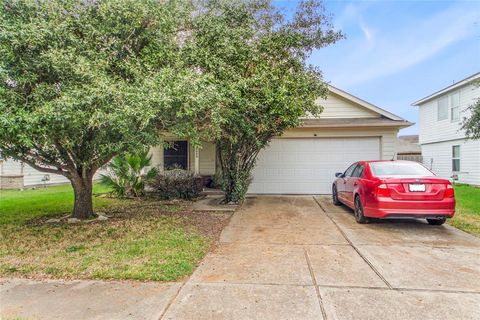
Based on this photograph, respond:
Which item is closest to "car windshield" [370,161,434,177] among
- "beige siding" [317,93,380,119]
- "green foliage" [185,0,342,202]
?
"green foliage" [185,0,342,202]

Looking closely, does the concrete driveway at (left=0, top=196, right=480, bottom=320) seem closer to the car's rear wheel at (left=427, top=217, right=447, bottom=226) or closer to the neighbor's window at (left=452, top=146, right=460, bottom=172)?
the car's rear wheel at (left=427, top=217, right=447, bottom=226)

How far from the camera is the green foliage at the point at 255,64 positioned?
662cm

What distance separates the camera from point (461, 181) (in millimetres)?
16188

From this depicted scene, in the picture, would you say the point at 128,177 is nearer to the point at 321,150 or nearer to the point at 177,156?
the point at 177,156

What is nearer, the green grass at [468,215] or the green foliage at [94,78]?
the green foliage at [94,78]

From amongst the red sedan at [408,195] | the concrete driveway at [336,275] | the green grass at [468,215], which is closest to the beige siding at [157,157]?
the concrete driveway at [336,275]

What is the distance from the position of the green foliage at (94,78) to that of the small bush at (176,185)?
432 cm

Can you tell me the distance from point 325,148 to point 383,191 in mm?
5792

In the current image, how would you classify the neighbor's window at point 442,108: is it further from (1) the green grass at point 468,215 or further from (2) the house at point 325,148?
(2) the house at point 325,148

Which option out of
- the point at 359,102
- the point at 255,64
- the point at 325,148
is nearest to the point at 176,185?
the point at 255,64

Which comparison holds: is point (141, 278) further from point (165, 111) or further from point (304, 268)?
point (165, 111)

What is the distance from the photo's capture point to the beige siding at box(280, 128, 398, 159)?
11453 millimetres

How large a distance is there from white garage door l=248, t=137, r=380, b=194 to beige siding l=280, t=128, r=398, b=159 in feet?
0.61

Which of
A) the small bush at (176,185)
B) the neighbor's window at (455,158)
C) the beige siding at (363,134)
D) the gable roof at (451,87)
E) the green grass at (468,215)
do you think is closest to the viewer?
the green grass at (468,215)
